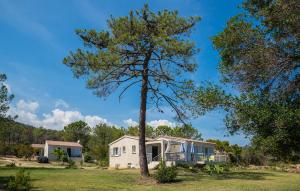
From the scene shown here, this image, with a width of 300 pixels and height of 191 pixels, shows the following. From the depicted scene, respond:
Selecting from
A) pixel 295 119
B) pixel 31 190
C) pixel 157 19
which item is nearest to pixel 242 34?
pixel 295 119

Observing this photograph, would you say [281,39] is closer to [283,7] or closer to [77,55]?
[283,7]

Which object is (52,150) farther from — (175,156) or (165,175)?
(165,175)

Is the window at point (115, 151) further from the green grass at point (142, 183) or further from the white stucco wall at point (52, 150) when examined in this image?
the white stucco wall at point (52, 150)

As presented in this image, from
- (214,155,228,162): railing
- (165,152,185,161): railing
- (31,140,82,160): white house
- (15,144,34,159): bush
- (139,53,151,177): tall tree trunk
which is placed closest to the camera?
(139,53,151,177): tall tree trunk

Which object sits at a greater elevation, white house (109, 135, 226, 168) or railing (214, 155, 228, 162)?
white house (109, 135, 226, 168)

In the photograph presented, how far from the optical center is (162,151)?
4269cm

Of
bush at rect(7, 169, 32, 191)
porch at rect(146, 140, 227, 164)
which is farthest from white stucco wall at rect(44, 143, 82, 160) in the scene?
bush at rect(7, 169, 32, 191)

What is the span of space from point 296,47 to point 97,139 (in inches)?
3419

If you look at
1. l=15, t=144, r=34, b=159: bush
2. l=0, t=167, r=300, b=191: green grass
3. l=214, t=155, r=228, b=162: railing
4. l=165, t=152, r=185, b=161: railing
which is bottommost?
l=0, t=167, r=300, b=191: green grass

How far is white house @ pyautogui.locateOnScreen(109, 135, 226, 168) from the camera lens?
140 feet

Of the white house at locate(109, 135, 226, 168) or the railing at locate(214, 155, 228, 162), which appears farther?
the railing at locate(214, 155, 228, 162)

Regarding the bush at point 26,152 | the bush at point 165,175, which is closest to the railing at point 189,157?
the bush at point 165,175

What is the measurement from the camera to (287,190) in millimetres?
18812

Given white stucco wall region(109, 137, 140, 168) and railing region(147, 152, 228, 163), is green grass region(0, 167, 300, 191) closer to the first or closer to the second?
railing region(147, 152, 228, 163)
